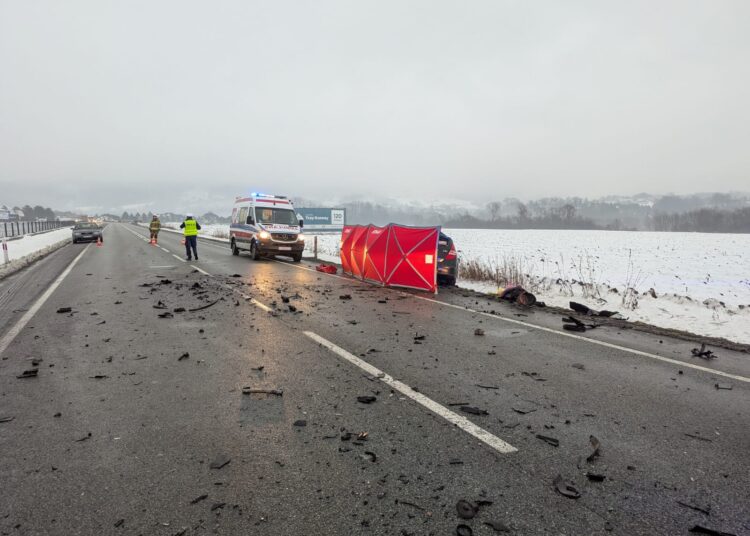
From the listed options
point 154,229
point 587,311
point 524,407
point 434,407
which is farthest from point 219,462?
point 154,229

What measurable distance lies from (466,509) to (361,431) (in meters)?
1.13

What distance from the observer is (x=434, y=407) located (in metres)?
3.81

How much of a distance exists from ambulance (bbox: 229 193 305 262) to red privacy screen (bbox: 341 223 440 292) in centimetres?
465

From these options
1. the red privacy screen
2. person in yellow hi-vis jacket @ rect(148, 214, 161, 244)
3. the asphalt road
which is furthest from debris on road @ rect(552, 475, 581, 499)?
person in yellow hi-vis jacket @ rect(148, 214, 161, 244)

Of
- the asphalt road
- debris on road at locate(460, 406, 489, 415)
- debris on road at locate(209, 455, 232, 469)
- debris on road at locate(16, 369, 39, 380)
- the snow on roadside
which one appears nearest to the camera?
the asphalt road

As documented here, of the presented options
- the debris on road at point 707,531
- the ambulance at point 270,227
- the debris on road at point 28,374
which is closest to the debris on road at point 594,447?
the debris on road at point 707,531

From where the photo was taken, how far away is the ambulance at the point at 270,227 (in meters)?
17.2

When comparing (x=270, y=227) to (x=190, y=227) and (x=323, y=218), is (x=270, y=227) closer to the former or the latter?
(x=190, y=227)

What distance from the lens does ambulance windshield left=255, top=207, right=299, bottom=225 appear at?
17.5 m

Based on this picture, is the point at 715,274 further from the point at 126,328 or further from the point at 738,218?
the point at 738,218

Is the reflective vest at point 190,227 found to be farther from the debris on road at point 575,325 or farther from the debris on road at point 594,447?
the debris on road at point 594,447

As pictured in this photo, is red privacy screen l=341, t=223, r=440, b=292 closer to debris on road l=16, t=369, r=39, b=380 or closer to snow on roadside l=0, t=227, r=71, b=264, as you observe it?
debris on road l=16, t=369, r=39, b=380

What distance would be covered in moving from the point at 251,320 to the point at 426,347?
324 centimetres

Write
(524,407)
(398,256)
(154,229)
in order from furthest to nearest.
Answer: (154,229) < (398,256) < (524,407)
